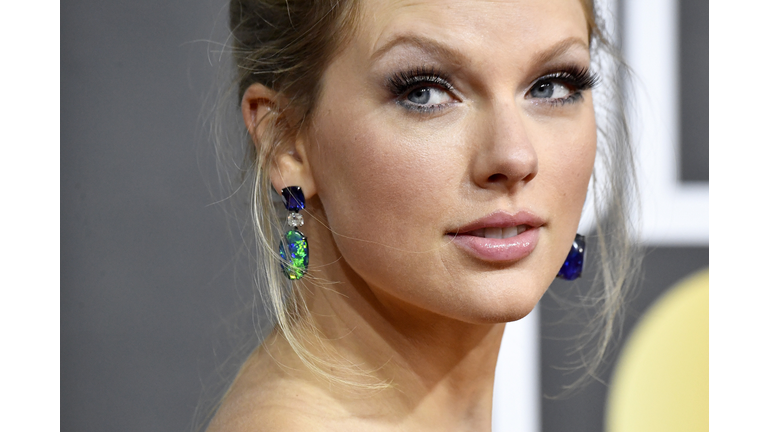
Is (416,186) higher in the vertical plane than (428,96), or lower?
lower

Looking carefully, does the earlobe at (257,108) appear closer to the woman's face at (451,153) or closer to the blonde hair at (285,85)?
the blonde hair at (285,85)

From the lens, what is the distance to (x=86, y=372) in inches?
58.2

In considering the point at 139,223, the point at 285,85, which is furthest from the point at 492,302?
the point at 139,223

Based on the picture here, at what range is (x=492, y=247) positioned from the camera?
852 millimetres

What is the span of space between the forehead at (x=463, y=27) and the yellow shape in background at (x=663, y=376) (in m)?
1.23

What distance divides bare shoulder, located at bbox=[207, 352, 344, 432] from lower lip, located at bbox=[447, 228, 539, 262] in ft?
0.95

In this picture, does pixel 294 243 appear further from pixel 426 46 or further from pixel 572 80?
pixel 572 80

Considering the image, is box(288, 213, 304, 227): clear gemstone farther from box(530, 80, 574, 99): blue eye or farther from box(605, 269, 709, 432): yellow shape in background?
box(605, 269, 709, 432): yellow shape in background

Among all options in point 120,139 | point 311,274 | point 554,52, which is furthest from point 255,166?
point 120,139

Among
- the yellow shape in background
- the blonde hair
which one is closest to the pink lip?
the blonde hair

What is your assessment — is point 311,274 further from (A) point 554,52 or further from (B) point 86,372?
(B) point 86,372

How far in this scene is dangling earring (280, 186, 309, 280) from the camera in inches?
37.9

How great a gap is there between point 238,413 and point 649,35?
4.78ft

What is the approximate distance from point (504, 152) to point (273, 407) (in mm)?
441
